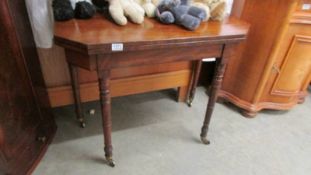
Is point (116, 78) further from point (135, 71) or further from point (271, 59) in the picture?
point (271, 59)

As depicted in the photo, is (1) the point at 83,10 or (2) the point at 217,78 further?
(2) the point at 217,78

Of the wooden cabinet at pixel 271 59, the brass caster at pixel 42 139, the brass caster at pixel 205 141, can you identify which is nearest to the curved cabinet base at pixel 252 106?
the wooden cabinet at pixel 271 59

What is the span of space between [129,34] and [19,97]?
66 centimetres

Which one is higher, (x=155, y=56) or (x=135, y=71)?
(x=155, y=56)

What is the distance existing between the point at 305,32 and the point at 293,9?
202 millimetres

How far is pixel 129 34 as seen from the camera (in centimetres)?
93

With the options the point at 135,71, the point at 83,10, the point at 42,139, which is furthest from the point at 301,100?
the point at 42,139

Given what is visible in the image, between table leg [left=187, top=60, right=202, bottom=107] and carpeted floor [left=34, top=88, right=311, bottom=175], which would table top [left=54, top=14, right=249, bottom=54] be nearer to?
table leg [left=187, top=60, right=202, bottom=107]

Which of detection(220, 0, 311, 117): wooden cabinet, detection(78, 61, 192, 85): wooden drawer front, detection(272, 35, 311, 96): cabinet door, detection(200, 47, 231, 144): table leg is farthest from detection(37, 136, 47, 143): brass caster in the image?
detection(272, 35, 311, 96): cabinet door

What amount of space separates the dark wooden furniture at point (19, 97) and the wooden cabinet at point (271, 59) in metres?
1.30

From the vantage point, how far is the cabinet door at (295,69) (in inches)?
57.7

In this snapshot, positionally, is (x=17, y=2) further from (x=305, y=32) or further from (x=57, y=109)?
(x=305, y=32)

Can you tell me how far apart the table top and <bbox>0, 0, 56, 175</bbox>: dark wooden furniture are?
0.78ft

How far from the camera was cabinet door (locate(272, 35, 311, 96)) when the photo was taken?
1.47 metres
